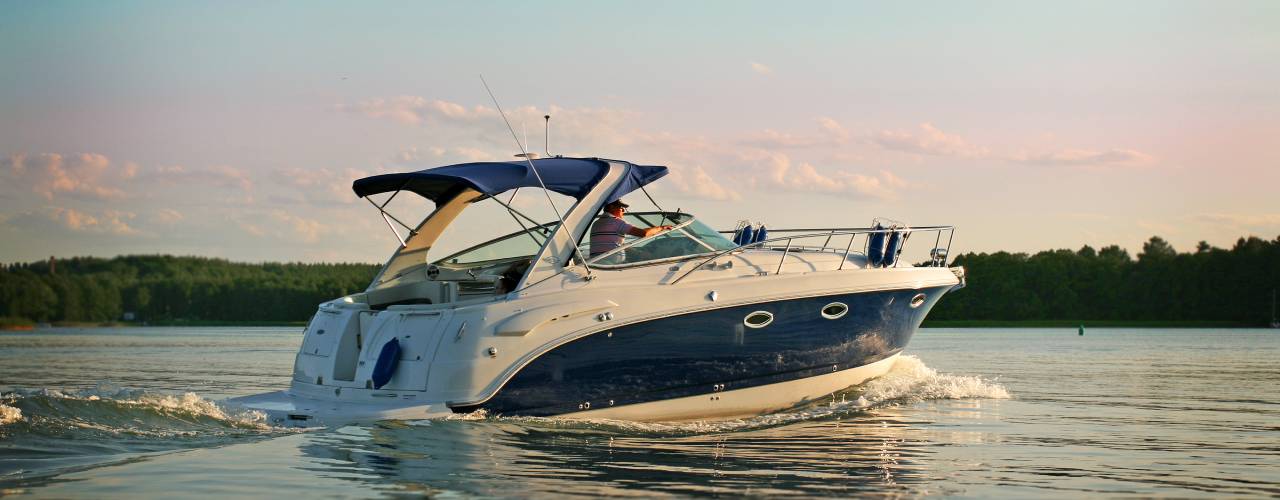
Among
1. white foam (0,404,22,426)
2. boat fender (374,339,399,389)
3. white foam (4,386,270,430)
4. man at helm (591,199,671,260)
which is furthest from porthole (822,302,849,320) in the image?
white foam (0,404,22,426)

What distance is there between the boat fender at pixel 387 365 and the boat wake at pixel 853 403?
85 centimetres

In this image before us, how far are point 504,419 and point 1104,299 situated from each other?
8647 cm

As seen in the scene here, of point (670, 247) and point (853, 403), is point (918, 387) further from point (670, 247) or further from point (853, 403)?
point (670, 247)

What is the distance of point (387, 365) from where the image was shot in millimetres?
10812

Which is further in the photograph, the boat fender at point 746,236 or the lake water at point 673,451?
the boat fender at point 746,236

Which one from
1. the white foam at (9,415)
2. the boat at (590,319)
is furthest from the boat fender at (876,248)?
the white foam at (9,415)

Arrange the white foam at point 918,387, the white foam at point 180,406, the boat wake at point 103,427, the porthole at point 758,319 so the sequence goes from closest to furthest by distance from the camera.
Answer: the boat wake at point 103,427 < the white foam at point 180,406 < the porthole at point 758,319 < the white foam at point 918,387

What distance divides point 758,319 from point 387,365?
3.35m

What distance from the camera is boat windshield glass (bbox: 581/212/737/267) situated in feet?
37.3

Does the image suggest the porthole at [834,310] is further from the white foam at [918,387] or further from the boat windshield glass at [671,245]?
the white foam at [918,387]

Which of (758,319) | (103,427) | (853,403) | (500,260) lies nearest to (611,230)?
(758,319)

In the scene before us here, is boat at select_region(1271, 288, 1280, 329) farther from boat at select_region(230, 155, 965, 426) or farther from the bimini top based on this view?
the bimini top

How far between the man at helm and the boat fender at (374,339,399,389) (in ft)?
6.63

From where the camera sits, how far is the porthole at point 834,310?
12156mm
